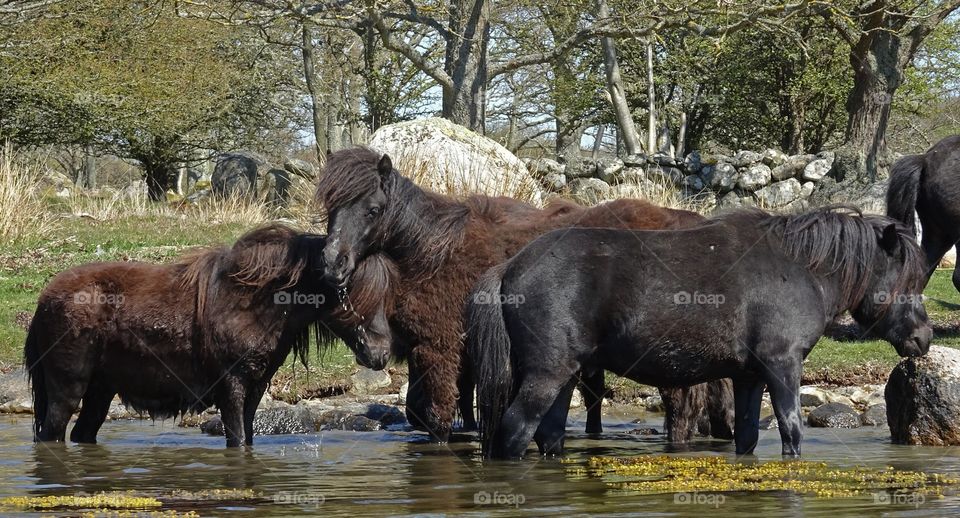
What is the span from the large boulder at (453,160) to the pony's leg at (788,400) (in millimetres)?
6516

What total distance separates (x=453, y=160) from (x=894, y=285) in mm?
8794

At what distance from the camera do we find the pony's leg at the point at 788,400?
313 inches

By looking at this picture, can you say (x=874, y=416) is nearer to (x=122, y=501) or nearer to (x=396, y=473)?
(x=396, y=473)

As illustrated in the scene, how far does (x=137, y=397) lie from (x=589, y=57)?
26.3 metres

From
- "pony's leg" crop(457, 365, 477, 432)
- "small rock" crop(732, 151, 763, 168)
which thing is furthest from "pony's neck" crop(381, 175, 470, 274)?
"small rock" crop(732, 151, 763, 168)

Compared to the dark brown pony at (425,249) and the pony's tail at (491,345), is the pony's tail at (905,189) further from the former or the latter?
the pony's tail at (491,345)

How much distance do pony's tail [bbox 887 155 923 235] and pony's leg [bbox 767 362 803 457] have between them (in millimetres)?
5500

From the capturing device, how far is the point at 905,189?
12.9 meters

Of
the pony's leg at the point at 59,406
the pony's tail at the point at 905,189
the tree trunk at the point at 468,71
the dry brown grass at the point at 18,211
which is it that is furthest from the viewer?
the tree trunk at the point at 468,71

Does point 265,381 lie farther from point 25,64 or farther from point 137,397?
point 25,64

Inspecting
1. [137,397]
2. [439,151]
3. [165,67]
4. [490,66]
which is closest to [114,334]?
[137,397]

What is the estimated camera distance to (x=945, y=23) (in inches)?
1251

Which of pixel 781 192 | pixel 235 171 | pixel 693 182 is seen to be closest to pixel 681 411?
pixel 781 192

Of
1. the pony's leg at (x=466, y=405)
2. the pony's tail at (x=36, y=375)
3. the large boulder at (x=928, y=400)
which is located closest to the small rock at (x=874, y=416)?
the large boulder at (x=928, y=400)
